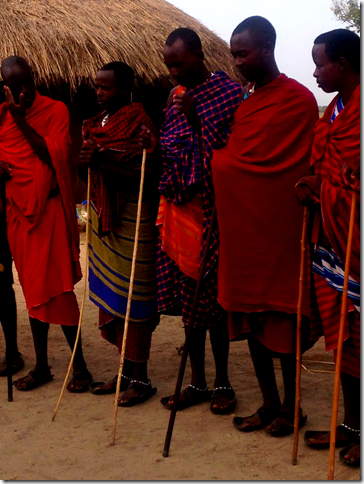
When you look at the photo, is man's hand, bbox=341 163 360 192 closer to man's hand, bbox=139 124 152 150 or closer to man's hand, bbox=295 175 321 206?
man's hand, bbox=295 175 321 206

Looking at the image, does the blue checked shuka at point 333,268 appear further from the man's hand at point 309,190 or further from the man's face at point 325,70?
the man's hand at point 309,190

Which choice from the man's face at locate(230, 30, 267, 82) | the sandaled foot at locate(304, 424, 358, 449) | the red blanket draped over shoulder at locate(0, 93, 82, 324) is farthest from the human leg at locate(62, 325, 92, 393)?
the man's face at locate(230, 30, 267, 82)

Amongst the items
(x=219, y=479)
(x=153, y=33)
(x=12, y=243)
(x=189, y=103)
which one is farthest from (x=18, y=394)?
(x=153, y=33)

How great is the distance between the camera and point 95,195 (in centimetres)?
414

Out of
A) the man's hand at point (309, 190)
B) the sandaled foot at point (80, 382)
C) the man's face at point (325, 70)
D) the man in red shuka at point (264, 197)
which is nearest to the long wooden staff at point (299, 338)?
the man's hand at point (309, 190)

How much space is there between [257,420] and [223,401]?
0.35 meters

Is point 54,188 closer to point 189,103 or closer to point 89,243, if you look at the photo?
point 89,243

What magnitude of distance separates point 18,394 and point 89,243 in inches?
43.7

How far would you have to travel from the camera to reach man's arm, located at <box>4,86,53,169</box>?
4113 millimetres

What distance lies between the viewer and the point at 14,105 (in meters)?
4.10

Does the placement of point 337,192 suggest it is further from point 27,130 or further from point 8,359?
point 8,359

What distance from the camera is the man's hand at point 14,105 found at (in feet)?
13.5

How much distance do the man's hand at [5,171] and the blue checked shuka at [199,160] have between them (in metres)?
1.11

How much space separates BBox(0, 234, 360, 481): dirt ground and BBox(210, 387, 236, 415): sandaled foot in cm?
5
